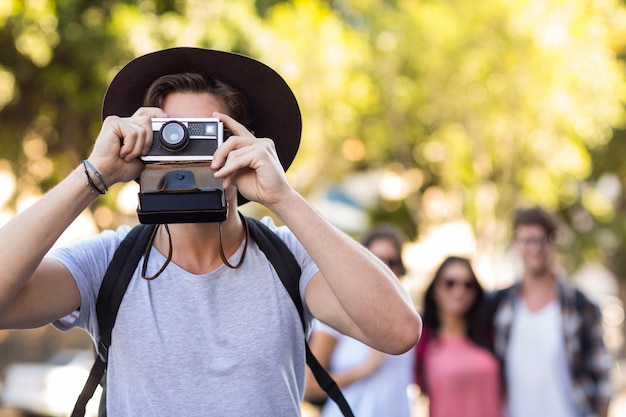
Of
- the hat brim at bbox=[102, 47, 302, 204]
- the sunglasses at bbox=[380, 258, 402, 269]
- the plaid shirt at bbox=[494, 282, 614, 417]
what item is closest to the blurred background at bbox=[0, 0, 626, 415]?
the sunglasses at bbox=[380, 258, 402, 269]

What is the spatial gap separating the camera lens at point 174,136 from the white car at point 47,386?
807cm

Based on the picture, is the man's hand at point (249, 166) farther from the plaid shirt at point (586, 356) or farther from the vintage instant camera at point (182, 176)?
the plaid shirt at point (586, 356)

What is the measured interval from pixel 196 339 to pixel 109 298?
229 mm

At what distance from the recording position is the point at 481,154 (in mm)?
15875

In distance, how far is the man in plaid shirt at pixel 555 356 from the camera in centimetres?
493

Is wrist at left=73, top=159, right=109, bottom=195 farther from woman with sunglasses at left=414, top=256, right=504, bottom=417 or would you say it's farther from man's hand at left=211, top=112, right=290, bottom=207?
woman with sunglasses at left=414, top=256, right=504, bottom=417

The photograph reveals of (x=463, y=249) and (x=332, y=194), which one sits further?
(x=463, y=249)

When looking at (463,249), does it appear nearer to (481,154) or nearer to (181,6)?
(481,154)

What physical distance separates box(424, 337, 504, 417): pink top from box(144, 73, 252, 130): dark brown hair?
2.81 metres

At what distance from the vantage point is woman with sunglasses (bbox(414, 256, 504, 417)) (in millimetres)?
4965

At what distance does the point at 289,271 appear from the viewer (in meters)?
2.40

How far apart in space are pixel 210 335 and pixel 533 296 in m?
3.23

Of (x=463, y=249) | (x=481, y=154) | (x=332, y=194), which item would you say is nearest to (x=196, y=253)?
(x=481, y=154)

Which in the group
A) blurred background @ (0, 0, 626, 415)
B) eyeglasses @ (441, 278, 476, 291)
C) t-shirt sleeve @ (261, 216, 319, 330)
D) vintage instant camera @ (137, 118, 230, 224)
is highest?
blurred background @ (0, 0, 626, 415)
